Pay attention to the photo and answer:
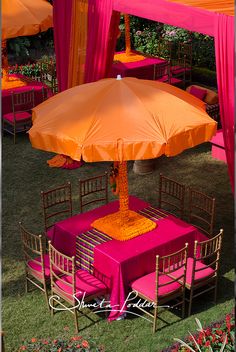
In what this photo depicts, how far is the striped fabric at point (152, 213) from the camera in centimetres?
831

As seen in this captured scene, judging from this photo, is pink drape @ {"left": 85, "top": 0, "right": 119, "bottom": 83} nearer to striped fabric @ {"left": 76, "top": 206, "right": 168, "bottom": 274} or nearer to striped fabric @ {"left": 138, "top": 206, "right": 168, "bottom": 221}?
striped fabric @ {"left": 138, "top": 206, "right": 168, "bottom": 221}

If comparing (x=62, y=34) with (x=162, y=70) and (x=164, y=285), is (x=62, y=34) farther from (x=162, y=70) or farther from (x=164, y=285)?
(x=164, y=285)

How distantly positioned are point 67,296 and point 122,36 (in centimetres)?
1313

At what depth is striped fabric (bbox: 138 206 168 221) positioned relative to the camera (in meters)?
8.31

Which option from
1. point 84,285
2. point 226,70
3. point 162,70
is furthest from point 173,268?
point 162,70

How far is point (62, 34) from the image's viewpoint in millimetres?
11570

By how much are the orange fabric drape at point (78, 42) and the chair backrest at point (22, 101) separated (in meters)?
1.65

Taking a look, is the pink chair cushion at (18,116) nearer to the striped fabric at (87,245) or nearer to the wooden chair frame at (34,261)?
the wooden chair frame at (34,261)

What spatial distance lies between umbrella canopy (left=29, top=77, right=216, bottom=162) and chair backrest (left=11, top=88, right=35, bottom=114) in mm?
5252

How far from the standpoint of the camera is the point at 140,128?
7.04 metres

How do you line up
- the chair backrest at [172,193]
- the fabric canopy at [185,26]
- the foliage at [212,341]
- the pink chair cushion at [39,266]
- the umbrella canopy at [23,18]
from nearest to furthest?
the foliage at [212,341] < the pink chair cushion at [39,266] < the fabric canopy at [185,26] < the chair backrest at [172,193] < the umbrella canopy at [23,18]

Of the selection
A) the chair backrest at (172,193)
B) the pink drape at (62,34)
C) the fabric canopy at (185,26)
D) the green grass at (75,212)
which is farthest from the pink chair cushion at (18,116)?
the chair backrest at (172,193)

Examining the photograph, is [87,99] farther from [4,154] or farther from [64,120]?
[4,154]

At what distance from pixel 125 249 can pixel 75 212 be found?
2.58 metres
